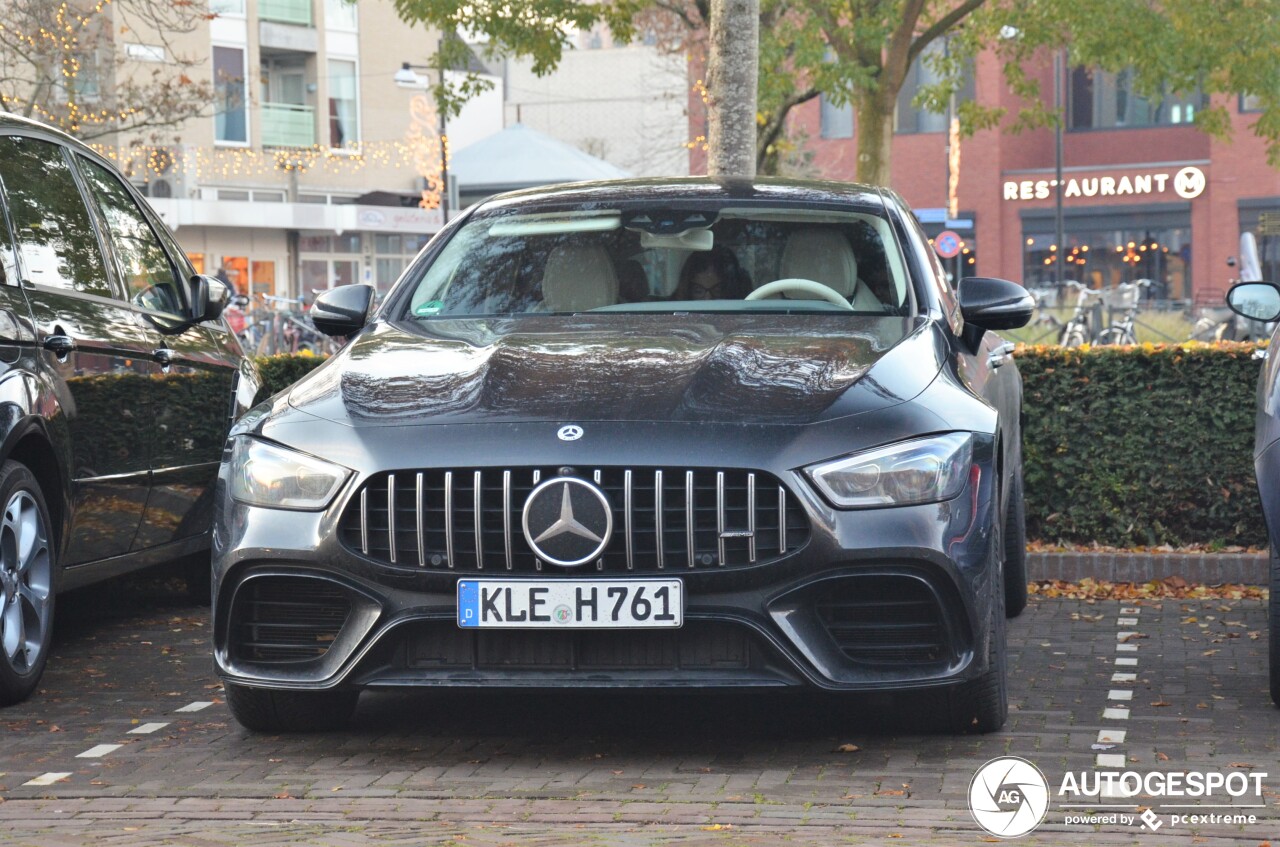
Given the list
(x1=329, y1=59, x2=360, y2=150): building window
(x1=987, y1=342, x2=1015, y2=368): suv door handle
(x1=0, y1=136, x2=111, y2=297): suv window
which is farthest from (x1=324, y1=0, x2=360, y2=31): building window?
(x1=987, y1=342, x2=1015, y2=368): suv door handle

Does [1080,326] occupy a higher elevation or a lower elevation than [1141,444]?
higher

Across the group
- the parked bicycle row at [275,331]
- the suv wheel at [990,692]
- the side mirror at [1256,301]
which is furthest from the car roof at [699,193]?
the parked bicycle row at [275,331]

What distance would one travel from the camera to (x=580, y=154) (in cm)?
3081

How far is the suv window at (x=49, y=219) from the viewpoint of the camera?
632 centimetres

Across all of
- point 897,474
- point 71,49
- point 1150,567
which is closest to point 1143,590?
point 1150,567

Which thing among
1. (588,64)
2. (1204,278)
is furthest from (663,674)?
(588,64)

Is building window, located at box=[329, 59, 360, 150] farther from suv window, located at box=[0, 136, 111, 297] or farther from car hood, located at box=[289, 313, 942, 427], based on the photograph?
car hood, located at box=[289, 313, 942, 427]

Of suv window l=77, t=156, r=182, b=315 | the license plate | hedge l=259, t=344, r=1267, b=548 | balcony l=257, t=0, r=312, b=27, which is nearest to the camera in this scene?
the license plate

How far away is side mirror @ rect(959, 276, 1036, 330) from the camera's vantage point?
5992 millimetres

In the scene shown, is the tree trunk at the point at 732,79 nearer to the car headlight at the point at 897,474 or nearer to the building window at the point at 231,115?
the car headlight at the point at 897,474

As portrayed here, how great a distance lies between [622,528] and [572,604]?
221 mm

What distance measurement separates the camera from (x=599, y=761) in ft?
16.3

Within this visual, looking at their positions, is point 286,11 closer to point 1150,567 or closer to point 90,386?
point 1150,567

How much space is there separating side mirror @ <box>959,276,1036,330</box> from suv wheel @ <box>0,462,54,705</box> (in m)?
3.00
